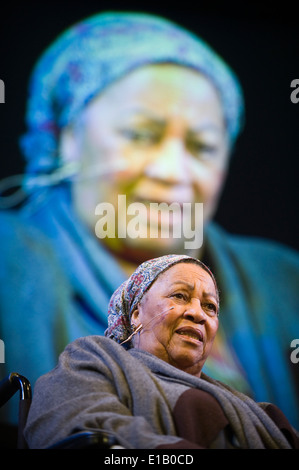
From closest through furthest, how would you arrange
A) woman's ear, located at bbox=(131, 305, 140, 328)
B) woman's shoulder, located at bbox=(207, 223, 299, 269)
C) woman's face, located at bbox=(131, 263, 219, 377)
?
woman's face, located at bbox=(131, 263, 219, 377)
woman's ear, located at bbox=(131, 305, 140, 328)
woman's shoulder, located at bbox=(207, 223, 299, 269)

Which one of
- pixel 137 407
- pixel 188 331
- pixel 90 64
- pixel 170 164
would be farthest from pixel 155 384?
pixel 90 64

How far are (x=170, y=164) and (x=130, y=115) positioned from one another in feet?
1.26

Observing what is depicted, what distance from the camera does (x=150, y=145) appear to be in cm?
404

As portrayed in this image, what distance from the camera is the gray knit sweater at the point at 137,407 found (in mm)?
1750

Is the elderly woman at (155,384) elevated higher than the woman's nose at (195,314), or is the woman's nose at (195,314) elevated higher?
the woman's nose at (195,314)

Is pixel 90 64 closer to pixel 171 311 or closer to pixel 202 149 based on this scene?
pixel 202 149

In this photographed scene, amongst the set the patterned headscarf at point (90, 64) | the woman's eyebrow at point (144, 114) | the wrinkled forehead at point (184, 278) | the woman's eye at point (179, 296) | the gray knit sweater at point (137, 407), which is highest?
the patterned headscarf at point (90, 64)

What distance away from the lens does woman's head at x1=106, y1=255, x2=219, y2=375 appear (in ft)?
7.17

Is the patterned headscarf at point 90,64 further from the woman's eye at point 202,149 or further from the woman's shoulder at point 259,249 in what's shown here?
the woman's shoulder at point 259,249

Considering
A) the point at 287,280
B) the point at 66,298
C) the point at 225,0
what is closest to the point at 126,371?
the point at 66,298

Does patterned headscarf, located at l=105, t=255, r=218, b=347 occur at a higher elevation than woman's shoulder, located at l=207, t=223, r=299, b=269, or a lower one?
higher

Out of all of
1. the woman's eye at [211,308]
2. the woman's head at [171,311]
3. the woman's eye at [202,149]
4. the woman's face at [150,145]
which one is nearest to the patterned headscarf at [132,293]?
the woman's head at [171,311]

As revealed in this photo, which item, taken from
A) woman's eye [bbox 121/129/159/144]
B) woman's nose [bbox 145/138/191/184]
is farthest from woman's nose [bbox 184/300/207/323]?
woman's eye [bbox 121/129/159/144]

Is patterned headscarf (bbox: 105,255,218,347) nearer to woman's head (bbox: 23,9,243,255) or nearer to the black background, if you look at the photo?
woman's head (bbox: 23,9,243,255)
